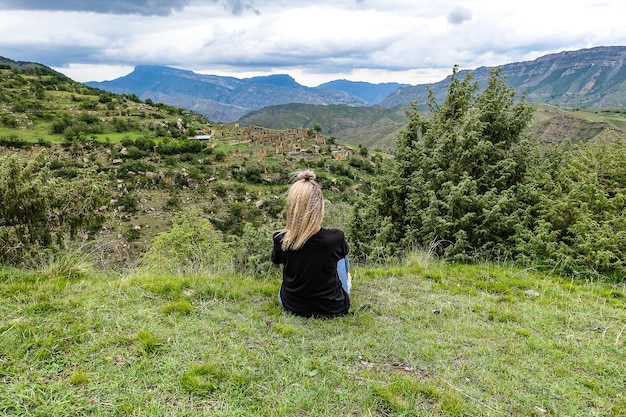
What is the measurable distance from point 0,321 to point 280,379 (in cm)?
326

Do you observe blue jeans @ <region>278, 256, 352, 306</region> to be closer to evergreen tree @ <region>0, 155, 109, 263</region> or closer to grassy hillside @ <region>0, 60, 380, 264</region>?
evergreen tree @ <region>0, 155, 109, 263</region>

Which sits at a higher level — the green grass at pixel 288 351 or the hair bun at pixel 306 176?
→ the hair bun at pixel 306 176

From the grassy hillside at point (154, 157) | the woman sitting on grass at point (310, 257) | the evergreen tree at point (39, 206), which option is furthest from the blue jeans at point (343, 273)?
the grassy hillside at point (154, 157)

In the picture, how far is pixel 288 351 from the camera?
3551 mm

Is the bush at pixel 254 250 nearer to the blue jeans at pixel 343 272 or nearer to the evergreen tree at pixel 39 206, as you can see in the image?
the blue jeans at pixel 343 272

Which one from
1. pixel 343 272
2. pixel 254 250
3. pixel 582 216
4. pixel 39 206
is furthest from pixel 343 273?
pixel 39 206

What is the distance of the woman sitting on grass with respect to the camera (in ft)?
13.0

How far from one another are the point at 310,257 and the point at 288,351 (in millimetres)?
1081

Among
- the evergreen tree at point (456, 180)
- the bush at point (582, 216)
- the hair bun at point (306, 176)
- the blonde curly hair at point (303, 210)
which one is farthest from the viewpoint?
the evergreen tree at point (456, 180)

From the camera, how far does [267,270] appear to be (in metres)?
6.47

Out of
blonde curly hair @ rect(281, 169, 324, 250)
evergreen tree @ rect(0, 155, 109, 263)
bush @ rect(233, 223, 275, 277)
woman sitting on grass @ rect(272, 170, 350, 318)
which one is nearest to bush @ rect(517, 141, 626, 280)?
woman sitting on grass @ rect(272, 170, 350, 318)

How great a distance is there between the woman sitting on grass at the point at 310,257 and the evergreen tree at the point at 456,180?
12.1 feet

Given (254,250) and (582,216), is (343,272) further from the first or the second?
(254,250)

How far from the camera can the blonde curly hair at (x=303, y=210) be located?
3918 millimetres
